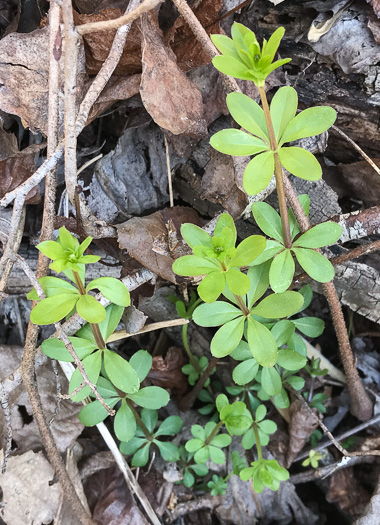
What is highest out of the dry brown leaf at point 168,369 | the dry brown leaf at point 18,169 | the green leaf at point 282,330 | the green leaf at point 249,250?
the dry brown leaf at point 18,169

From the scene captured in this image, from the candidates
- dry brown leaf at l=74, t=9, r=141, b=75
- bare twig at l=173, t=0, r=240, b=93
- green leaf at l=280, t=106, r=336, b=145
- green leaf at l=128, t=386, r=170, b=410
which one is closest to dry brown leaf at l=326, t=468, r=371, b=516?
green leaf at l=128, t=386, r=170, b=410

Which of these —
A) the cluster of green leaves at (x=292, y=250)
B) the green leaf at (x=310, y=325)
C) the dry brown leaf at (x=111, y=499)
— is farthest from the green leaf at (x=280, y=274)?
the dry brown leaf at (x=111, y=499)

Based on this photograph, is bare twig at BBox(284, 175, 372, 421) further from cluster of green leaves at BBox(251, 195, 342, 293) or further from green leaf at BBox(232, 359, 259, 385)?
green leaf at BBox(232, 359, 259, 385)

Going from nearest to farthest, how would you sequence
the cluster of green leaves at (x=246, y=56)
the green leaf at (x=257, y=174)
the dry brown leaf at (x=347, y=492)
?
the cluster of green leaves at (x=246, y=56)
the green leaf at (x=257, y=174)
the dry brown leaf at (x=347, y=492)

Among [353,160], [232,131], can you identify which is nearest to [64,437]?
[232,131]

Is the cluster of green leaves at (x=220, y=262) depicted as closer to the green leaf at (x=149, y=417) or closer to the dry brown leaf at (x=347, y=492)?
the green leaf at (x=149, y=417)

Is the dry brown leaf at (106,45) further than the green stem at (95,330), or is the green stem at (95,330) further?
the dry brown leaf at (106,45)

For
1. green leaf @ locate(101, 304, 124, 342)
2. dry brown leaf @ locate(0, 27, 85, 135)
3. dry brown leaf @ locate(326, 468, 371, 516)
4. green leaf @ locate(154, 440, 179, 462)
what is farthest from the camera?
dry brown leaf @ locate(326, 468, 371, 516)
